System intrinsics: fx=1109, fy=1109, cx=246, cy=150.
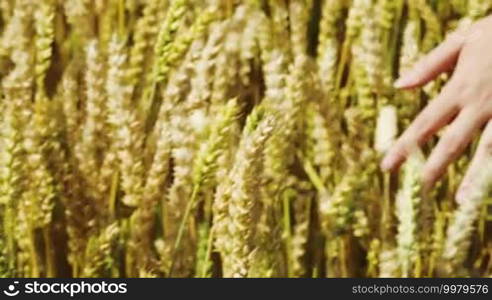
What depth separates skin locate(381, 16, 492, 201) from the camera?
3.26 feet

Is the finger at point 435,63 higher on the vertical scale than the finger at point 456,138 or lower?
higher

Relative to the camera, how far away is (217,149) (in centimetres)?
92

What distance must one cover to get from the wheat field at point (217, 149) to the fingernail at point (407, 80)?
0.6 inches

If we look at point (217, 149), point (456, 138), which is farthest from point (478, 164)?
point (217, 149)

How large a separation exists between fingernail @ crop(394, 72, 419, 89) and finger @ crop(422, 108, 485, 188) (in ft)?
0.18

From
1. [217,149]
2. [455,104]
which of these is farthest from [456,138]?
[217,149]

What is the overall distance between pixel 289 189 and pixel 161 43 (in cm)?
18

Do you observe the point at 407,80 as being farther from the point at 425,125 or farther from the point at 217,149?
the point at 217,149

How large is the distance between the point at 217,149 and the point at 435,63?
22cm

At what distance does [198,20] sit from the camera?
986mm

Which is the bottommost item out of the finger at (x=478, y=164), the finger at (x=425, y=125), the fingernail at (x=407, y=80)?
the finger at (x=478, y=164)

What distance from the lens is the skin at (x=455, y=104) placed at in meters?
0.99

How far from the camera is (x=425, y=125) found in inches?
39.6

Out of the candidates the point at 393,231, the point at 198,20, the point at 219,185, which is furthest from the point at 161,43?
the point at 393,231
